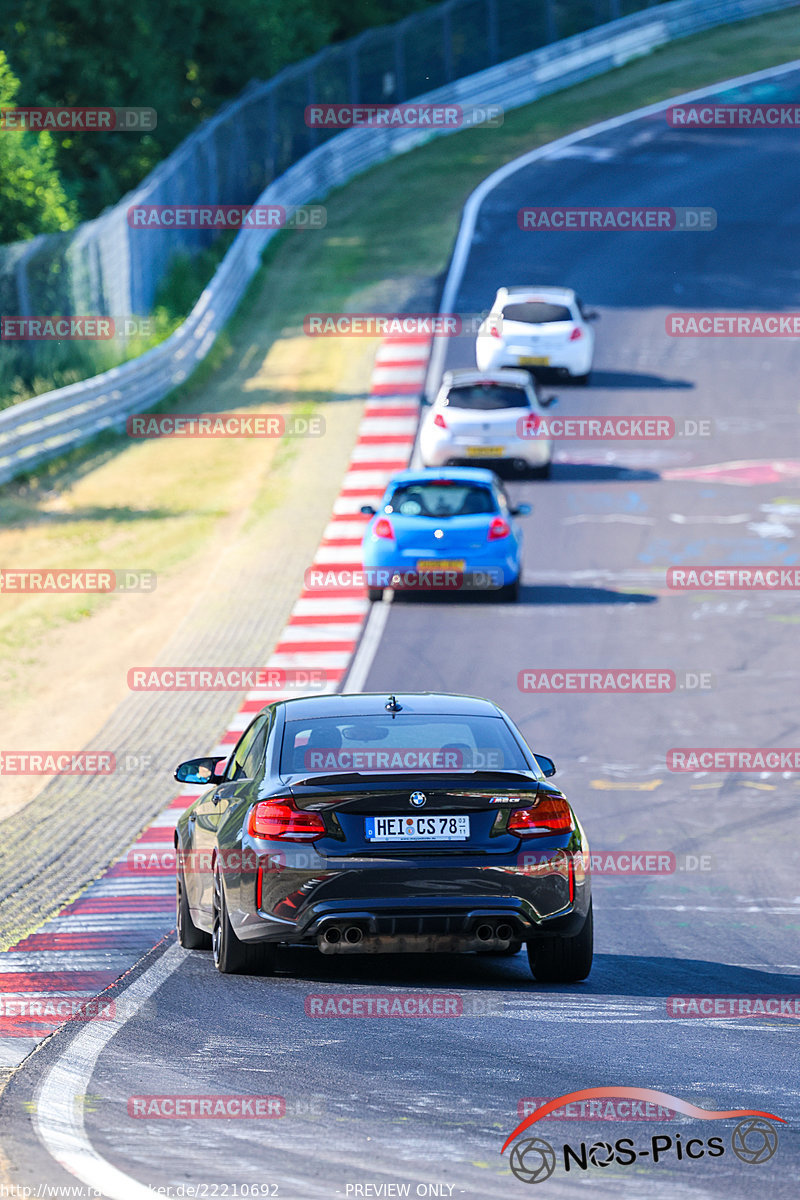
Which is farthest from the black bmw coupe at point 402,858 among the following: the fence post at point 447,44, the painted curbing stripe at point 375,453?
the fence post at point 447,44

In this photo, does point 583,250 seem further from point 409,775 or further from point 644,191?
point 409,775

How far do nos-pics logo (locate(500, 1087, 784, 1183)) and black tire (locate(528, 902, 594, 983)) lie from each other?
2.53m

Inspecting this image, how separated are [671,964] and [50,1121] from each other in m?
4.49

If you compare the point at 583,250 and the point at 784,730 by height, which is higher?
the point at 583,250

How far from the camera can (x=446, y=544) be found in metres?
22.0

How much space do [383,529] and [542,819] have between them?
44.4 feet

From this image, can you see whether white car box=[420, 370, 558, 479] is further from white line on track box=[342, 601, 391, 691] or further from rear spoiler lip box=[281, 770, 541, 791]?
rear spoiler lip box=[281, 770, 541, 791]

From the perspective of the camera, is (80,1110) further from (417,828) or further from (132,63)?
(132,63)

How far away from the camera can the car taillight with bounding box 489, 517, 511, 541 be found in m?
22.0

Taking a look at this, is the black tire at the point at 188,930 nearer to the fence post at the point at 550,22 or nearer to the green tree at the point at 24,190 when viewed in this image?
the green tree at the point at 24,190

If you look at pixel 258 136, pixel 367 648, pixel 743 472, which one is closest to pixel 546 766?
pixel 367 648

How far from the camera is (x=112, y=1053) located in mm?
7625

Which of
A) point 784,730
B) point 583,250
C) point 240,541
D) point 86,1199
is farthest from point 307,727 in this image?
point 583,250

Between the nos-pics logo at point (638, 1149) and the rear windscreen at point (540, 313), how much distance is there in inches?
1055
